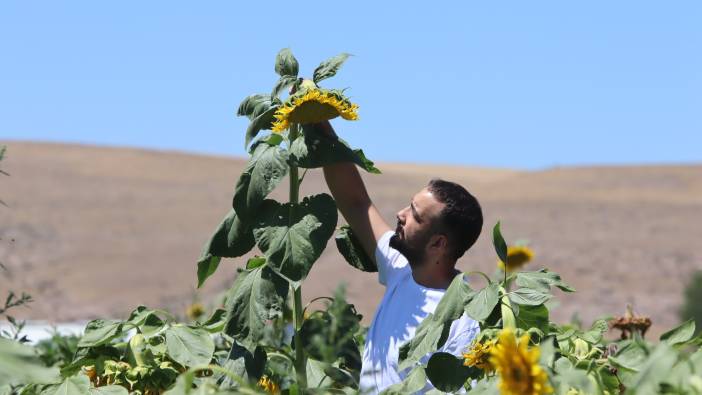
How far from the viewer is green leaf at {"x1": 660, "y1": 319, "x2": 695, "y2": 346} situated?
6.18ft

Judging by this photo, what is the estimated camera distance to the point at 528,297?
2.05 m

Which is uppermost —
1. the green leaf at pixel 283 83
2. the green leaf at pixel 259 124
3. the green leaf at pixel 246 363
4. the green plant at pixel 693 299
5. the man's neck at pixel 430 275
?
the green leaf at pixel 283 83

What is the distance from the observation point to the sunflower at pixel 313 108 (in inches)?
102

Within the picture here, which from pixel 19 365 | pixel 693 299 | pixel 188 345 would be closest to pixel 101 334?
pixel 188 345

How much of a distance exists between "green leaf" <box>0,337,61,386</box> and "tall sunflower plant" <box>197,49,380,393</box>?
1.02m

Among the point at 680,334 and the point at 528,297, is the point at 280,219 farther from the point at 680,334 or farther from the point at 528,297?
the point at 680,334

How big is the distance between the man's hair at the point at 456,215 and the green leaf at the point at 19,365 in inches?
64.3

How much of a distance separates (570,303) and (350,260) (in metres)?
26.5

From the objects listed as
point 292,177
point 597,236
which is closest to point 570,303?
point 597,236

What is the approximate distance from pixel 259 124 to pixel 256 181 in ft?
0.60

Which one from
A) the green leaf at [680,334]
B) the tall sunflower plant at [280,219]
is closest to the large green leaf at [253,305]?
the tall sunflower plant at [280,219]

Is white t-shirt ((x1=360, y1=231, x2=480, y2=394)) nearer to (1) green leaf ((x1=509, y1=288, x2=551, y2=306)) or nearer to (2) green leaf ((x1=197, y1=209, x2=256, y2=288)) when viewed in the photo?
(2) green leaf ((x1=197, y1=209, x2=256, y2=288))

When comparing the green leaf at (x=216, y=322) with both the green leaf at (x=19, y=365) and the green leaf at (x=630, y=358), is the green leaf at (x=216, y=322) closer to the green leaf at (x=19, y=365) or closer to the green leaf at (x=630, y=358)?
the green leaf at (x=630, y=358)

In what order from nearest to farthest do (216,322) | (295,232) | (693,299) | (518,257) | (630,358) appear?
(630,358) → (295,232) → (216,322) → (518,257) → (693,299)
